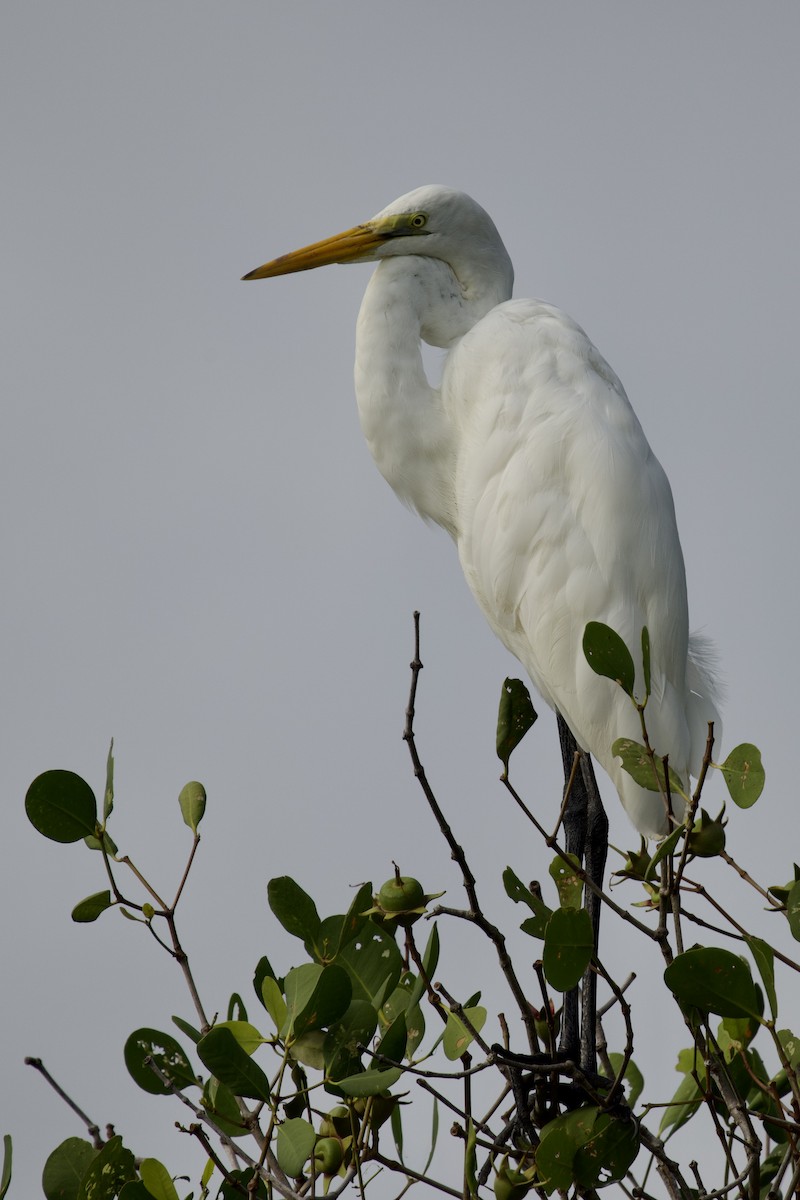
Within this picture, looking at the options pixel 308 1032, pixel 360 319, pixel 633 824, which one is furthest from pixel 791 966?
pixel 360 319

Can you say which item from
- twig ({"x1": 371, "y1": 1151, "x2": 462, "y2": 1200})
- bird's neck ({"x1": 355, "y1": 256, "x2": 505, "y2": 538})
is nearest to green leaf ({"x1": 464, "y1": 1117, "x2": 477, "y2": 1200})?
twig ({"x1": 371, "y1": 1151, "x2": 462, "y2": 1200})

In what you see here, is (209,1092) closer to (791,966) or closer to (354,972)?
(354,972)

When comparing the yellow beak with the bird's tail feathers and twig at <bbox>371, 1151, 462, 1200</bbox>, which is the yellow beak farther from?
twig at <bbox>371, 1151, 462, 1200</bbox>

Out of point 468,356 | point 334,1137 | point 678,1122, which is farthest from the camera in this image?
point 468,356

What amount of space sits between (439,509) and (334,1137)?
194 cm

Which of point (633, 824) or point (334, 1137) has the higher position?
point (633, 824)

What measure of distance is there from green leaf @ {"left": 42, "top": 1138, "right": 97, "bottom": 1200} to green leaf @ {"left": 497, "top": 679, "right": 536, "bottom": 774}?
787 mm

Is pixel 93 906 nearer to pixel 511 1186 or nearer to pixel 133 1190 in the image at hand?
pixel 133 1190

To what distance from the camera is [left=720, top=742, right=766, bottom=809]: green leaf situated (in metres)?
1.70

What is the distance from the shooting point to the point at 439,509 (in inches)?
139

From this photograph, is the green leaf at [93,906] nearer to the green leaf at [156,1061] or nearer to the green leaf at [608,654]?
the green leaf at [156,1061]

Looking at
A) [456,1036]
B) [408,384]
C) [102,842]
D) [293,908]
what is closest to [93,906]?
[102,842]

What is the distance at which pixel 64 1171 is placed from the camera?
1.71m

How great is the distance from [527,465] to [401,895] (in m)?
1.49
